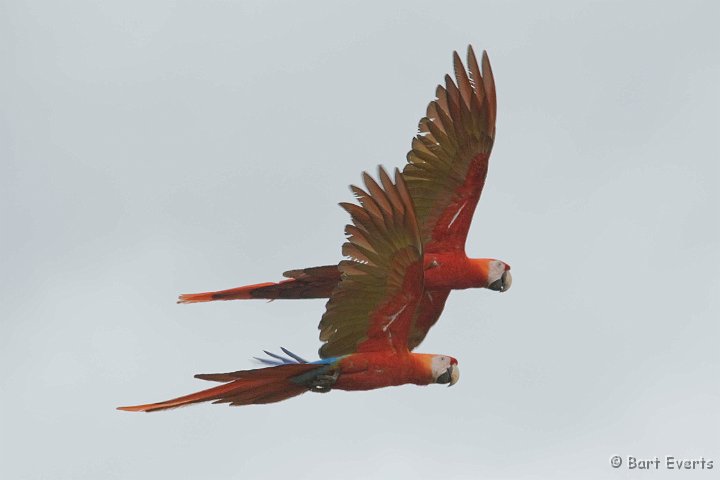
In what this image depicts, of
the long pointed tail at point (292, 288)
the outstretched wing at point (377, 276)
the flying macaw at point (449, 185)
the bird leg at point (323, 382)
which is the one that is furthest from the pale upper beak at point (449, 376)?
the long pointed tail at point (292, 288)

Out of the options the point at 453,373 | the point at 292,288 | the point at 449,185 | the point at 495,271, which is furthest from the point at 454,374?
the point at 449,185

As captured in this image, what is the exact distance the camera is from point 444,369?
11.8m

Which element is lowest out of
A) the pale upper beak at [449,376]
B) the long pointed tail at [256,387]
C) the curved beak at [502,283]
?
the long pointed tail at [256,387]

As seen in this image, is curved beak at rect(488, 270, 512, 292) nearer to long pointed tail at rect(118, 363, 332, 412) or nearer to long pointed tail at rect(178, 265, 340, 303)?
long pointed tail at rect(178, 265, 340, 303)

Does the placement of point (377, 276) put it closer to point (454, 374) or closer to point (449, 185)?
point (454, 374)

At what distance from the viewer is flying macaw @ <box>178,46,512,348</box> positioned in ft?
42.2

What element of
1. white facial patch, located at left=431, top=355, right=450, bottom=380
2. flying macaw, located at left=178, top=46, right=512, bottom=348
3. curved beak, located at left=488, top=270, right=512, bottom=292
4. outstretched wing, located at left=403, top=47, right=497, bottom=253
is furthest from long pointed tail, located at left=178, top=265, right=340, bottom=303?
curved beak, located at left=488, top=270, right=512, bottom=292

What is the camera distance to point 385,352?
11641 mm

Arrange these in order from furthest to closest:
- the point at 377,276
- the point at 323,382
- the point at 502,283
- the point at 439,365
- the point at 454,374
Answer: the point at 502,283
the point at 454,374
the point at 439,365
the point at 323,382
the point at 377,276

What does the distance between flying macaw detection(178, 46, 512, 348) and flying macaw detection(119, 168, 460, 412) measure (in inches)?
51.3

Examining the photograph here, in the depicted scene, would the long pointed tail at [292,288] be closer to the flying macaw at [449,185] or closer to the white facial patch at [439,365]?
the flying macaw at [449,185]

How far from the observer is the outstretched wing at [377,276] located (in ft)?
36.1

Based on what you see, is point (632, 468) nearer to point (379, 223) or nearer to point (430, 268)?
point (430, 268)

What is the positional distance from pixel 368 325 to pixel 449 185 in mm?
2064
